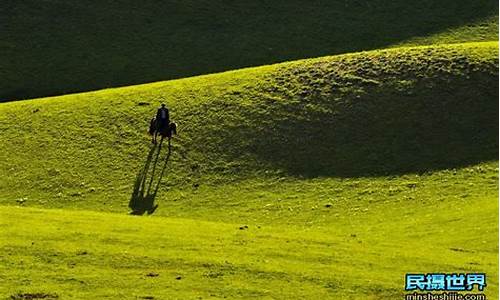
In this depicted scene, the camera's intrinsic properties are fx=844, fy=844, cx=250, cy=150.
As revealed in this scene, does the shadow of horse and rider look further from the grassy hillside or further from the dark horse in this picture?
the grassy hillside

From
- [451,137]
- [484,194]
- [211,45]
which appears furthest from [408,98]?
[211,45]

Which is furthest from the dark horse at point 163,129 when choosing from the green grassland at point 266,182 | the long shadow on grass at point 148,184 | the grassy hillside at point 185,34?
the grassy hillside at point 185,34

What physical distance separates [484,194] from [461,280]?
15.0 meters

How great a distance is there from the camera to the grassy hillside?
87188 mm

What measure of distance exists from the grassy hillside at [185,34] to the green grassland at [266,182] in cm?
2359

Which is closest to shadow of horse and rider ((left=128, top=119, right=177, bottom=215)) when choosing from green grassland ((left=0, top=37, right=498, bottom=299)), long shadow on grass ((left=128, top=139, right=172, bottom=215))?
long shadow on grass ((left=128, top=139, right=172, bottom=215))

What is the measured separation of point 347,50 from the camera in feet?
298

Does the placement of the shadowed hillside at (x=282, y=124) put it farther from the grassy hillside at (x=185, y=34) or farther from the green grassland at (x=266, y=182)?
the grassy hillside at (x=185, y=34)

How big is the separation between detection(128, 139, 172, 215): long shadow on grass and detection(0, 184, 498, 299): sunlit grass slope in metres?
4.15

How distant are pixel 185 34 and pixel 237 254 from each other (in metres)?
67.1

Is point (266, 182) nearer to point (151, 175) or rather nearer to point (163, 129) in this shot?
point (151, 175)

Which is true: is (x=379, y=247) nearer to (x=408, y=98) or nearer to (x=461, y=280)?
(x=461, y=280)

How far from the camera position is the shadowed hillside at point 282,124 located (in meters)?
48.7


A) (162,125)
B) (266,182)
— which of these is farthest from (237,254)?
(162,125)
